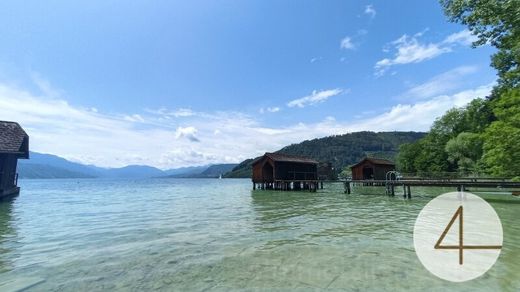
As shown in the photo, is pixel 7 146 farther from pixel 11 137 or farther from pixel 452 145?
pixel 452 145

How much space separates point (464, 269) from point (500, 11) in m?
8.29

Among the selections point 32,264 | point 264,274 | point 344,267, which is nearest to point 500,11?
point 344,267

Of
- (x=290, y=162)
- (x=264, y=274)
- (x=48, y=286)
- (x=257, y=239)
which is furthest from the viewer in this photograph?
(x=290, y=162)

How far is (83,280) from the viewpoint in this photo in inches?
274

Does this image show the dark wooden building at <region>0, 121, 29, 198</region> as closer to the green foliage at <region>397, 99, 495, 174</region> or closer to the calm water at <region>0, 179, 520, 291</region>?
the calm water at <region>0, 179, 520, 291</region>

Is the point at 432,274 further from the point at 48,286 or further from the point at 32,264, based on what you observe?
the point at 32,264

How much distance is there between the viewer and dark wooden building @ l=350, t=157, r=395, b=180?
50853mm

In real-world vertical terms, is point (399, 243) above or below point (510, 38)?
below

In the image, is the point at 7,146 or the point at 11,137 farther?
the point at 11,137

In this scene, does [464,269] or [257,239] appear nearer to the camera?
[464,269]

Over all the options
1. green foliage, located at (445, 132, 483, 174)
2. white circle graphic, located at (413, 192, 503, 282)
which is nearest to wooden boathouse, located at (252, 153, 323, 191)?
green foliage, located at (445, 132, 483, 174)

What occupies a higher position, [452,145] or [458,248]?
[452,145]

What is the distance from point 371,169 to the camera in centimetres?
5312

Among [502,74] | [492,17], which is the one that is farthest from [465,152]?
[492,17]
